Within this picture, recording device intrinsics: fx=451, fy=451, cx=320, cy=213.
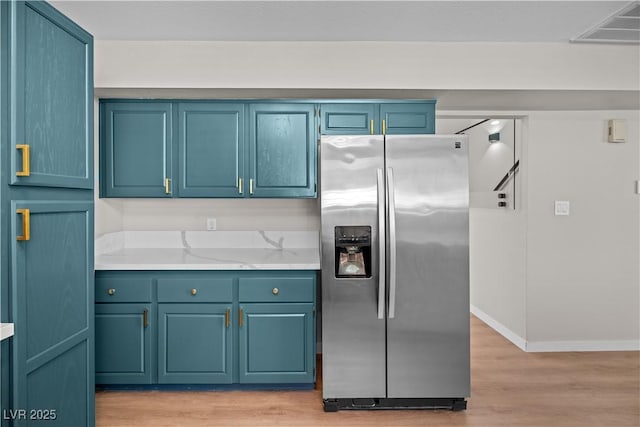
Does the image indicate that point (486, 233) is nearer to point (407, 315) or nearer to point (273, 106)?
point (407, 315)

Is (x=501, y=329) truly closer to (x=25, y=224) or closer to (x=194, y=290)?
(x=194, y=290)

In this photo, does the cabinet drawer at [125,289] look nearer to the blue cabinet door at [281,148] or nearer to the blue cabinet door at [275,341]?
the blue cabinet door at [275,341]

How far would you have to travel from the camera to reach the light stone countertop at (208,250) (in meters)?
2.94

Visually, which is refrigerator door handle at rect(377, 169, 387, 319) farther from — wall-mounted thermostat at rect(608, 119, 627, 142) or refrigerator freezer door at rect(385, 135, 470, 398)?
wall-mounted thermostat at rect(608, 119, 627, 142)

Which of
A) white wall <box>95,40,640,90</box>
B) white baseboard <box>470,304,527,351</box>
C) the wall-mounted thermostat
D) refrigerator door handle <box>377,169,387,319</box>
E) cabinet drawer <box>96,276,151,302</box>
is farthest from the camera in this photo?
white baseboard <box>470,304,527,351</box>

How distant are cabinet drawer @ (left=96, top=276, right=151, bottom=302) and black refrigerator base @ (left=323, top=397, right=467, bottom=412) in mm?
1350

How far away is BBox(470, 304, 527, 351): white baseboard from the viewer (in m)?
3.94

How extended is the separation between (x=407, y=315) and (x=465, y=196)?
0.80m

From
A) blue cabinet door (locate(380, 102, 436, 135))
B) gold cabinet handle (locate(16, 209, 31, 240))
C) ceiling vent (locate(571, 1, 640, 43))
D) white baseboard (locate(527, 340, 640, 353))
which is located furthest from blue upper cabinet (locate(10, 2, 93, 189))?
white baseboard (locate(527, 340, 640, 353))

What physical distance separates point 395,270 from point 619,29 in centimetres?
211

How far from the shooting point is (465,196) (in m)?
2.71

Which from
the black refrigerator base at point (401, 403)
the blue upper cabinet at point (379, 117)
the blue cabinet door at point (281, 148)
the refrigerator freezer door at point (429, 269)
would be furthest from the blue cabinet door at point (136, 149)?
the black refrigerator base at point (401, 403)

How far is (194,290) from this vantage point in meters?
2.94

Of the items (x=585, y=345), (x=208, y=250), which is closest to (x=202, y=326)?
(x=208, y=250)
